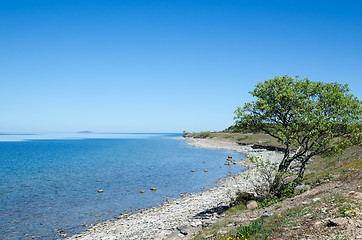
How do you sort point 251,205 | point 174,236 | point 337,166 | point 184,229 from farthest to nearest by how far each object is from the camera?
point 337,166
point 251,205
point 184,229
point 174,236

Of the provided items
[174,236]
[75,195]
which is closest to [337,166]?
[174,236]

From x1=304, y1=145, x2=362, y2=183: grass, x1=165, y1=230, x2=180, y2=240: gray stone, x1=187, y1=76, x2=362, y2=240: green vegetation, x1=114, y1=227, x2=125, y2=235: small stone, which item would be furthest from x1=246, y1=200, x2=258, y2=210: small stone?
x1=114, y1=227, x2=125, y2=235: small stone

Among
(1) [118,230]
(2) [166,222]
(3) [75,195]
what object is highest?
(2) [166,222]

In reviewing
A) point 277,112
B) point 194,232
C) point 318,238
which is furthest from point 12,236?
point 277,112

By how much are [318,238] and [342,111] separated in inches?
491

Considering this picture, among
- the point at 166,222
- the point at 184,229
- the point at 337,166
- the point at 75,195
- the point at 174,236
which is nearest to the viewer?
the point at 174,236

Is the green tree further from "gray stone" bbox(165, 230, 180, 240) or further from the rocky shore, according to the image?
"gray stone" bbox(165, 230, 180, 240)

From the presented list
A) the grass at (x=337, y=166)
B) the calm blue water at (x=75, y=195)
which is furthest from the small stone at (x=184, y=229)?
the grass at (x=337, y=166)

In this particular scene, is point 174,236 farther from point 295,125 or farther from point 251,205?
point 295,125

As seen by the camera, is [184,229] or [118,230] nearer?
[184,229]

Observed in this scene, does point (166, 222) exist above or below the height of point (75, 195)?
above

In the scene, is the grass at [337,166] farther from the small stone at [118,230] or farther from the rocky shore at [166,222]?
the small stone at [118,230]

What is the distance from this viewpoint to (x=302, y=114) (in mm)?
19469

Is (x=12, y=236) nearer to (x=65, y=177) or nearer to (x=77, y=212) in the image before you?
(x=77, y=212)
